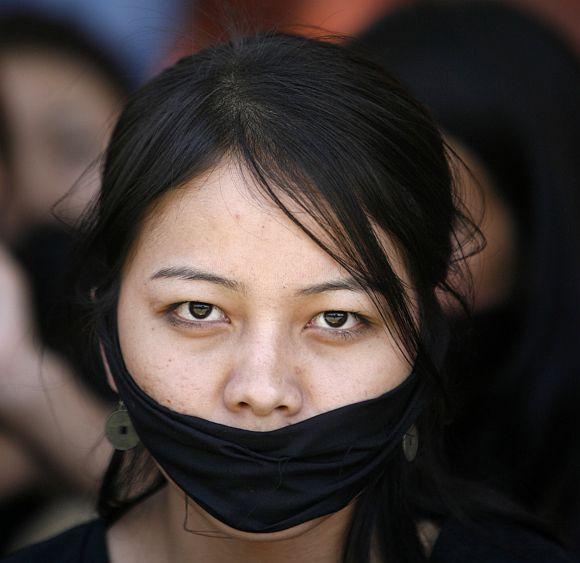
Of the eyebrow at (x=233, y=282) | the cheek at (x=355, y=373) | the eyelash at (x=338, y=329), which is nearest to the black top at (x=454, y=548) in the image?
the cheek at (x=355, y=373)

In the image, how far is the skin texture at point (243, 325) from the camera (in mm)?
1838

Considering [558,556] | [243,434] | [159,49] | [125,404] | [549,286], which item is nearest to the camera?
[243,434]

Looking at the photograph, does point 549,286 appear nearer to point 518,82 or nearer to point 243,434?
point 518,82

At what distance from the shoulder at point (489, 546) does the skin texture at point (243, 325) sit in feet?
1.39

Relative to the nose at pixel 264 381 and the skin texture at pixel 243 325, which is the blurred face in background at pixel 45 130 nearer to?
the skin texture at pixel 243 325

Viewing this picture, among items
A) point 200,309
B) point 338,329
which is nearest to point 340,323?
point 338,329

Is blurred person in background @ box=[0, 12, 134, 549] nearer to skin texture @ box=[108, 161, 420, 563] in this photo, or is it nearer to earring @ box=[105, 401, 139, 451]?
earring @ box=[105, 401, 139, 451]

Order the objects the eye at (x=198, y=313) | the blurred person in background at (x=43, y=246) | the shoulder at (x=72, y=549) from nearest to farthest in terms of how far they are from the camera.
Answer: the eye at (x=198, y=313)
the shoulder at (x=72, y=549)
the blurred person in background at (x=43, y=246)

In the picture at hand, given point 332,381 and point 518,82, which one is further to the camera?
point 518,82

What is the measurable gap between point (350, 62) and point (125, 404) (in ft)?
2.91

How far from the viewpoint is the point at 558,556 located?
7.48ft

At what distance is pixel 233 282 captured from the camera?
1848 millimetres

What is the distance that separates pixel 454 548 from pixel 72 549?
3.02ft

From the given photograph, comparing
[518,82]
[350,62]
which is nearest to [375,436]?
[350,62]
